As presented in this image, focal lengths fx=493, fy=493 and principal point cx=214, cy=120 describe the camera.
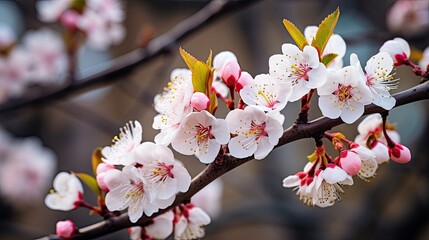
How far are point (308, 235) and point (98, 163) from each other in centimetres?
229

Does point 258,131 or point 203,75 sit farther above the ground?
point 203,75

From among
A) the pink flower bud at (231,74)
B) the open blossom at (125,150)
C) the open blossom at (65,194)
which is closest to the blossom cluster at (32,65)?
the open blossom at (65,194)

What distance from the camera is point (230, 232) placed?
4.87 meters

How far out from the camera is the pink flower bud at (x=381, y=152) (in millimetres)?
744

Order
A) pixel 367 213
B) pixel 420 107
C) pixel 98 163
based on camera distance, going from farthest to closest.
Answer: pixel 420 107 < pixel 367 213 < pixel 98 163

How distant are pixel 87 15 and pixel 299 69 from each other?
140 centimetres

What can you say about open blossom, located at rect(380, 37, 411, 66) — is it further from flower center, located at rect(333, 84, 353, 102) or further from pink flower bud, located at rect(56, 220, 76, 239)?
pink flower bud, located at rect(56, 220, 76, 239)

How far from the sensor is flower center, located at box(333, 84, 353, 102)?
680mm

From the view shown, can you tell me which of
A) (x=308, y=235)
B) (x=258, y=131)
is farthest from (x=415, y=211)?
(x=258, y=131)

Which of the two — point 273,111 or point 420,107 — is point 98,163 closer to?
point 273,111

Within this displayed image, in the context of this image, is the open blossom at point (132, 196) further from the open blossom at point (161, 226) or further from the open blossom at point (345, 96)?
the open blossom at point (345, 96)

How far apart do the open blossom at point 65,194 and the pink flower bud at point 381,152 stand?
1.67ft

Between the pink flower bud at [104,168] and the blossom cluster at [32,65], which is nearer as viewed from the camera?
the pink flower bud at [104,168]

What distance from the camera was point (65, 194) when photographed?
881mm
